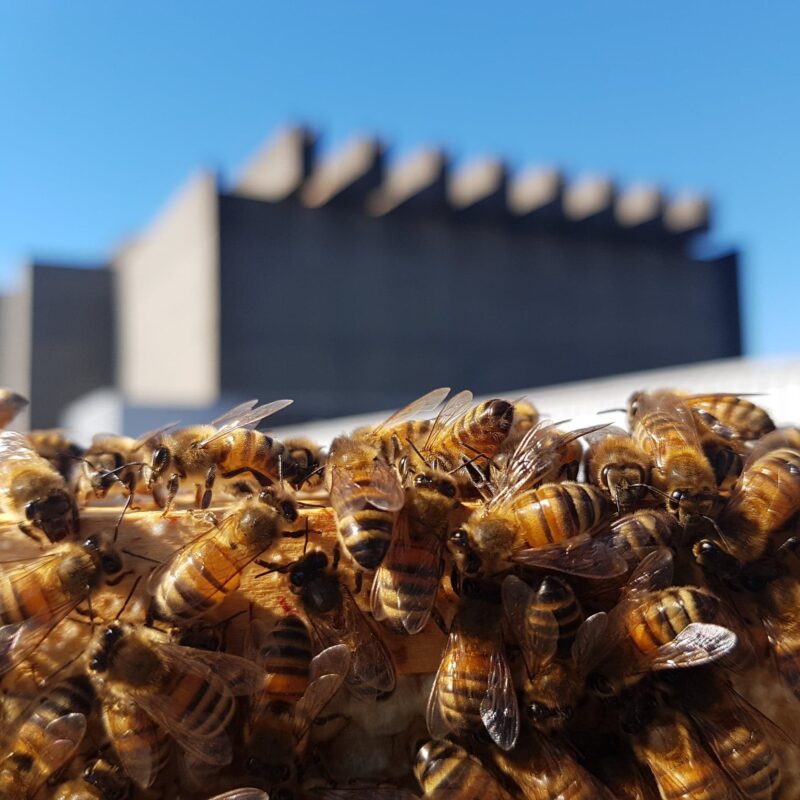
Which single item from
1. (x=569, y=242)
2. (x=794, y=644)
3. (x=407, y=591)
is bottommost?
(x=794, y=644)

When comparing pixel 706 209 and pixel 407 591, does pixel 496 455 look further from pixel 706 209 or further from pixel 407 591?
pixel 706 209

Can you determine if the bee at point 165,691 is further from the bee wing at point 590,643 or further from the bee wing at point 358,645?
the bee wing at point 590,643

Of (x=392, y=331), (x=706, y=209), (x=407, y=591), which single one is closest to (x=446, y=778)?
(x=407, y=591)

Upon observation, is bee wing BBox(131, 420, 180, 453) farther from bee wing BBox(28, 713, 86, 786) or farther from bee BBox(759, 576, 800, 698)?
bee BBox(759, 576, 800, 698)

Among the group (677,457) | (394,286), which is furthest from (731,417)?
(394,286)

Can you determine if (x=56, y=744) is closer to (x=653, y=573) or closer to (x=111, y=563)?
(x=111, y=563)

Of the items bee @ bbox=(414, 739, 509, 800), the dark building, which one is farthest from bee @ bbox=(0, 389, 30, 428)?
the dark building
